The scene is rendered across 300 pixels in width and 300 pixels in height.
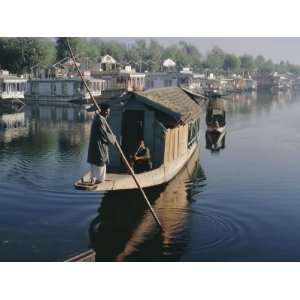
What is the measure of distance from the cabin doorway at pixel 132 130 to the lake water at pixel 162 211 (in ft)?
7.55

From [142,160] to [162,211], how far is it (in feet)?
9.09

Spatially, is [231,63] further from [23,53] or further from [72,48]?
[23,53]

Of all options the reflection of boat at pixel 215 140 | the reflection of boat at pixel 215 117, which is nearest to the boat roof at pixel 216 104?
the reflection of boat at pixel 215 117

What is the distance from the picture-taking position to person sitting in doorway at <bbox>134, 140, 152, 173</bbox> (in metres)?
20.3

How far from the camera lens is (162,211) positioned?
60.2ft

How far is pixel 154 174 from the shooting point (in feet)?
63.1

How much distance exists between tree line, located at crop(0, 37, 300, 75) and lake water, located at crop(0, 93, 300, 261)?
7184 mm

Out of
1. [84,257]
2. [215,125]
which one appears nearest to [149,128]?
[84,257]

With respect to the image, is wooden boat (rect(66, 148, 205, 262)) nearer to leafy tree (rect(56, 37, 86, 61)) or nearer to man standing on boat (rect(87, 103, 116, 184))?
man standing on boat (rect(87, 103, 116, 184))

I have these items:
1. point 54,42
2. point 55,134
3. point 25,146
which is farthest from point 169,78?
point 25,146

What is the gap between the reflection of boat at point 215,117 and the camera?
40.8 m

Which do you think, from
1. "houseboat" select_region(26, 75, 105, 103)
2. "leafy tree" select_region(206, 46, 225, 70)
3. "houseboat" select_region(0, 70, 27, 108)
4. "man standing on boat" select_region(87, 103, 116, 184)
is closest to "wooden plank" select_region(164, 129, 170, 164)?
"man standing on boat" select_region(87, 103, 116, 184)

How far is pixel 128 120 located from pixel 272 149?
1551cm

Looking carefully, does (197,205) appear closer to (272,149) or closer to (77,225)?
(77,225)
